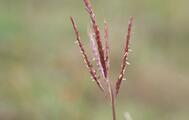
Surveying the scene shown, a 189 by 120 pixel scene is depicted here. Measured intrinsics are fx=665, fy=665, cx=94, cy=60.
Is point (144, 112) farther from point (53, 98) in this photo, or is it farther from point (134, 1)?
point (134, 1)

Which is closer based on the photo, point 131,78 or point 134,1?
point 131,78

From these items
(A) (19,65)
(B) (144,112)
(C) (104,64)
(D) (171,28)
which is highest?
(C) (104,64)

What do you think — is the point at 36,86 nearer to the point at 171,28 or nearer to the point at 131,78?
the point at 131,78

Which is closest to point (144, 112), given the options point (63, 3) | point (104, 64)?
point (63, 3)

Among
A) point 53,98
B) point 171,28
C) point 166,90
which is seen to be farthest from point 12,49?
point 171,28

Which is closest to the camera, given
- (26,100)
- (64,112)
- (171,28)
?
(64,112)

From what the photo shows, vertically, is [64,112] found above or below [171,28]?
above

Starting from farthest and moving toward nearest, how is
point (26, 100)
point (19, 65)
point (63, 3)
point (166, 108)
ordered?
point (63, 3) < point (166, 108) < point (19, 65) < point (26, 100)
